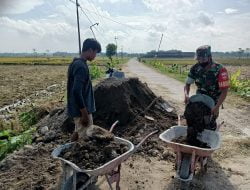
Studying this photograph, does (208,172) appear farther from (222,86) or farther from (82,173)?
(82,173)

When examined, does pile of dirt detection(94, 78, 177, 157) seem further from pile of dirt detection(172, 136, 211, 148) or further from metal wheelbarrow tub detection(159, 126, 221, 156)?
pile of dirt detection(172, 136, 211, 148)

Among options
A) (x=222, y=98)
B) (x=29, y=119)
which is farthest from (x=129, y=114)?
(x=29, y=119)

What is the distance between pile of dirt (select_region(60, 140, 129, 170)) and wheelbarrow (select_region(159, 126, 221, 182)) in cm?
78

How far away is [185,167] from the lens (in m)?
4.73

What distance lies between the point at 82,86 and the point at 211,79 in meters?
2.43

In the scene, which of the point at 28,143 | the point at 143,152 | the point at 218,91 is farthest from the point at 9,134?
the point at 218,91

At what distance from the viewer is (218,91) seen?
18.3 ft

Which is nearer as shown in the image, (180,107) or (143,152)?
(143,152)

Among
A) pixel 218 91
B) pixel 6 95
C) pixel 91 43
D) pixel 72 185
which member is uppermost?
pixel 91 43

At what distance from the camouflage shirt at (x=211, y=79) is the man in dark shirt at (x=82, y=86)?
208 cm

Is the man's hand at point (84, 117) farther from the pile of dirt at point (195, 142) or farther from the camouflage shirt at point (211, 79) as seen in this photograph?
the camouflage shirt at point (211, 79)

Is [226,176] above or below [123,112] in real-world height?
below

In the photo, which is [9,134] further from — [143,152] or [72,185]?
[72,185]

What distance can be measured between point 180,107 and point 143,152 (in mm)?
5290
